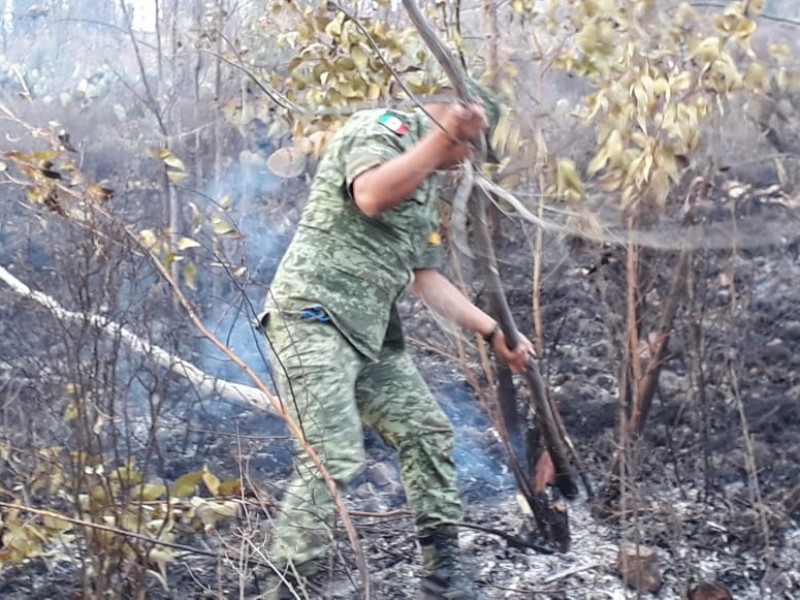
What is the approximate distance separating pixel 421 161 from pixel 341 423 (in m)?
0.73

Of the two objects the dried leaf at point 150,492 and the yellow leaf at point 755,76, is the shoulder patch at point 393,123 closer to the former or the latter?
the yellow leaf at point 755,76

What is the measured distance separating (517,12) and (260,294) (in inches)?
94.4

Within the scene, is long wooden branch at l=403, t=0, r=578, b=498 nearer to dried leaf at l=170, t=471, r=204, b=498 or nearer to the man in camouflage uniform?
the man in camouflage uniform

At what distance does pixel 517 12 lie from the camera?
13.0 feet

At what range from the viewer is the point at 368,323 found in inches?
125

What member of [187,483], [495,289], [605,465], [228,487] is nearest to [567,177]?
[495,289]

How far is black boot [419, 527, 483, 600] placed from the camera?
328cm

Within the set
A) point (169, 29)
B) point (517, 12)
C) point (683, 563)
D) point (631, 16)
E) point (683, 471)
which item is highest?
point (169, 29)

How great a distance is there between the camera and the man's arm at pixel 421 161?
2648 mm

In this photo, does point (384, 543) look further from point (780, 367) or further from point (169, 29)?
→ point (169, 29)

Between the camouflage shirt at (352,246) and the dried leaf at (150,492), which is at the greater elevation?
the camouflage shirt at (352,246)

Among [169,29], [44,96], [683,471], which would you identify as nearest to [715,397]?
[683,471]

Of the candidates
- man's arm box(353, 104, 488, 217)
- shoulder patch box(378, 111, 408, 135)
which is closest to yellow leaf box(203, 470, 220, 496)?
man's arm box(353, 104, 488, 217)

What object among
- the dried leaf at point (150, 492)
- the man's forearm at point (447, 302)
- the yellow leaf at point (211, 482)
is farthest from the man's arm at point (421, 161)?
the dried leaf at point (150, 492)
